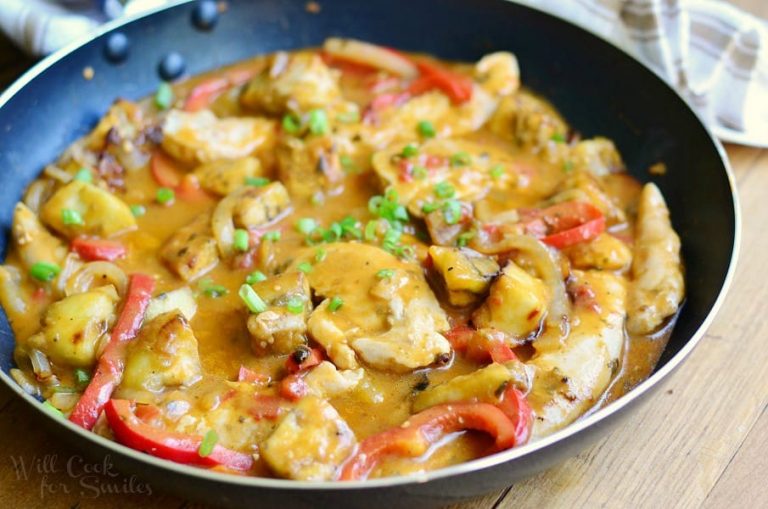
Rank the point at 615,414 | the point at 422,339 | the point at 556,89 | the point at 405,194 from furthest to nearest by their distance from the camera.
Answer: the point at 556,89, the point at 405,194, the point at 422,339, the point at 615,414

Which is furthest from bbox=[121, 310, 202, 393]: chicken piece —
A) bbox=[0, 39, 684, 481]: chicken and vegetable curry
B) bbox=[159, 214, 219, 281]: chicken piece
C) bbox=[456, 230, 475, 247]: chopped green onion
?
bbox=[456, 230, 475, 247]: chopped green onion

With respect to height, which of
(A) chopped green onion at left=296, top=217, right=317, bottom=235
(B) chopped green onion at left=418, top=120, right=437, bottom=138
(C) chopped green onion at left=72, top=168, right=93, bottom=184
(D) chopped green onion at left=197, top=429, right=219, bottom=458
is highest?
(C) chopped green onion at left=72, top=168, right=93, bottom=184

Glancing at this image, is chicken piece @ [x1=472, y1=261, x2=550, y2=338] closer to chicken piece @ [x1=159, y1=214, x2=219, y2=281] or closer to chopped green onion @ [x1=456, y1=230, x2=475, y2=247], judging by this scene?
chopped green onion @ [x1=456, y1=230, x2=475, y2=247]

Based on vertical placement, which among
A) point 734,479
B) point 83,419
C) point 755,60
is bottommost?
point 734,479

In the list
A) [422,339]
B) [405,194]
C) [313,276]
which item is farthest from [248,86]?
[422,339]

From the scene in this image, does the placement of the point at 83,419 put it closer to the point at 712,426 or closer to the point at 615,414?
the point at 615,414

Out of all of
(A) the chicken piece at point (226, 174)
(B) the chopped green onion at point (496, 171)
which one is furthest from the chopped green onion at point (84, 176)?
(B) the chopped green onion at point (496, 171)

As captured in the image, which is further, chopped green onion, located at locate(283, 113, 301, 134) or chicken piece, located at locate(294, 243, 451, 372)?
chopped green onion, located at locate(283, 113, 301, 134)
